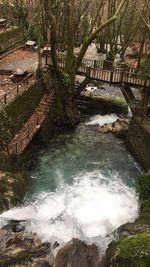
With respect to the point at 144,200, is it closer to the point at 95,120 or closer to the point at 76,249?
the point at 76,249

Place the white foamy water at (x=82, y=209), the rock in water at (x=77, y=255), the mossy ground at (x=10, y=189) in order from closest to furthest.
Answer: the rock in water at (x=77, y=255) < the white foamy water at (x=82, y=209) < the mossy ground at (x=10, y=189)

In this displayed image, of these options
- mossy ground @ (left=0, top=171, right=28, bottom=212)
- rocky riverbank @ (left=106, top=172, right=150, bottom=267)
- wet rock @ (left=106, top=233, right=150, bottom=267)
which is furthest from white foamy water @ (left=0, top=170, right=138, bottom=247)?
wet rock @ (left=106, top=233, right=150, bottom=267)

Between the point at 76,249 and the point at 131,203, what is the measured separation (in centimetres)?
502

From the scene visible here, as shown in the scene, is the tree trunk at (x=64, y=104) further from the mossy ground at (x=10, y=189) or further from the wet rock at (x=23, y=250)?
the wet rock at (x=23, y=250)

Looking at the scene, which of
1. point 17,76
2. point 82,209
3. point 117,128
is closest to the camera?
point 82,209

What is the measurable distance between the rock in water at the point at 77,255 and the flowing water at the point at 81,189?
713 mm

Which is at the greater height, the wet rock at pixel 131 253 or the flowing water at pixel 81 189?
the wet rock at pixel 131 253

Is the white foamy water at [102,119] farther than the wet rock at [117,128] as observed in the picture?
Yes

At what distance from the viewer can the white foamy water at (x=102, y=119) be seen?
1034 inches

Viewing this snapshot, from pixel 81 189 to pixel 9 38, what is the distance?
16.9 m

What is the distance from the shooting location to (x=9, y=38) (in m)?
30.6

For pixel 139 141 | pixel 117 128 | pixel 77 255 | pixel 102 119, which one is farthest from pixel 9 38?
pixel 77 255

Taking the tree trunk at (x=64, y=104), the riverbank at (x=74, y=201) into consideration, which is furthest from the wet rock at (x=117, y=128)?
the tree trunk at (x=64, y=104)

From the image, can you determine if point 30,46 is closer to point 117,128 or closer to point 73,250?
point 117,128
